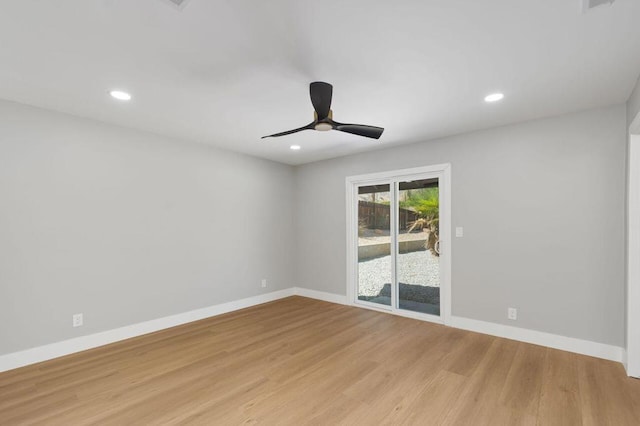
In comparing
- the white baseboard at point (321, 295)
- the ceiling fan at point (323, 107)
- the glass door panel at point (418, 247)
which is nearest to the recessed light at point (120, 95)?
the ceiling fan at point (323, 107)

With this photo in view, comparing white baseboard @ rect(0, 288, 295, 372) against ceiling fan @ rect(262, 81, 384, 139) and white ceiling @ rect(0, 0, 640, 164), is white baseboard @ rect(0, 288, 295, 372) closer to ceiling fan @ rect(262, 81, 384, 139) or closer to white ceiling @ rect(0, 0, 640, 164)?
white ceiling @ rect(0, 0, 640, 164)

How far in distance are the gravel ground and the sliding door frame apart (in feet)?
0.35

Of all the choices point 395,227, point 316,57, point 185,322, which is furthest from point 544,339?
point 185,322

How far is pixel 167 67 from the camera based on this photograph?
2.26 metres

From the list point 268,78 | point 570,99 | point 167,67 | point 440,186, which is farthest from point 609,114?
point 167,67

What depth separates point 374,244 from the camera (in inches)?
193

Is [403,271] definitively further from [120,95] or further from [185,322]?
[120,95]

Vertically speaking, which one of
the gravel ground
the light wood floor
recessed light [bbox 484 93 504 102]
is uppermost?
recessed light [bbox 484 93 504 102]

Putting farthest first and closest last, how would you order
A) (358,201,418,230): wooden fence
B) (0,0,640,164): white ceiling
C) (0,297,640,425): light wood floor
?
(358,201,418,230): wooden fence < (0,297,640,425): light wood floor < (0,0,640,164): white ceiling

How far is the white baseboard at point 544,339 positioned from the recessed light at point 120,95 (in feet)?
14.4

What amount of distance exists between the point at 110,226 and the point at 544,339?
499 centimetres

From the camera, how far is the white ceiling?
1673 millimetres

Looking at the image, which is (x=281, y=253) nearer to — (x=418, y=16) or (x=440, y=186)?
(x=440, y=186)

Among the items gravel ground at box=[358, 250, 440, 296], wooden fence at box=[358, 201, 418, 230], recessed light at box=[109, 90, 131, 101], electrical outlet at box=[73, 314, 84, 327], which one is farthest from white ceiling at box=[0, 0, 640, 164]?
electrical outlet at box=[73, 314, 84, 327]
